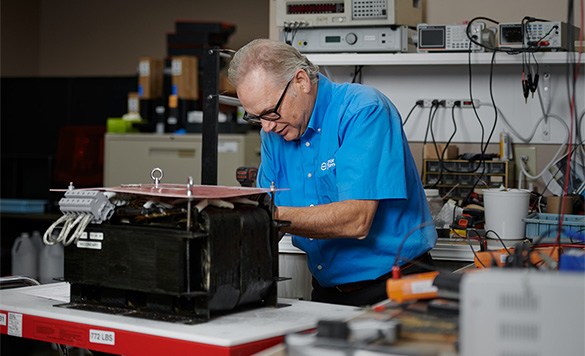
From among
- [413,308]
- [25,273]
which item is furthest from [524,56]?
[25,273]

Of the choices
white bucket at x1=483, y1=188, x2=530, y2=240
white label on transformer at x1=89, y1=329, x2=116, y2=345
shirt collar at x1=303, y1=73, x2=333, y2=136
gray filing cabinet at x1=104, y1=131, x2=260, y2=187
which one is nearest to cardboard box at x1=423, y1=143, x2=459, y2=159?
white bucket at x1=483, y1=188, x2=530, y2=240

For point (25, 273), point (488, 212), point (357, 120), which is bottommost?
point (25, 273)

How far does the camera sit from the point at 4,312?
1.39 meters

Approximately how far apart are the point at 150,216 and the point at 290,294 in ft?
3.80

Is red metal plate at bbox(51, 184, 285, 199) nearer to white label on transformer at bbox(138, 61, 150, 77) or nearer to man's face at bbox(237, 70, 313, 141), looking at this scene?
man's face at bbox(237, 70, 313, 141)

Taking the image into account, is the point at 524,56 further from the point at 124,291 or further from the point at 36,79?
the point at 36,79

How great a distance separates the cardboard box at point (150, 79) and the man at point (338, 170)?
2.78 metres

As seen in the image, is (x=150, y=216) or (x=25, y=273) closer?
(x=150, y=216)

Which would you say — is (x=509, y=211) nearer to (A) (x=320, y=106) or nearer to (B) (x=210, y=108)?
(A) (x=320, y=106)

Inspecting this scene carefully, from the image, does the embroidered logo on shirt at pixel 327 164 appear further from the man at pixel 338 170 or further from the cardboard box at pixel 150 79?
the cardboard box at pixel 150 79

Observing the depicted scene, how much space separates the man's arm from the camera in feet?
5.01

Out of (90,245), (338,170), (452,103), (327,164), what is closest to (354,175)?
(338,170)

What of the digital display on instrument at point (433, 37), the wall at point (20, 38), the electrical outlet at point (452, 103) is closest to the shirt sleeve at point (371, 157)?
the digital display on instrument at point (433, 37)

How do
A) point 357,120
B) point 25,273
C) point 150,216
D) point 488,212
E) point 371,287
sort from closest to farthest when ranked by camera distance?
1. point 150,216
2. point 357,120
3. point 371,287
4. point 488,212
5. point 25,273
